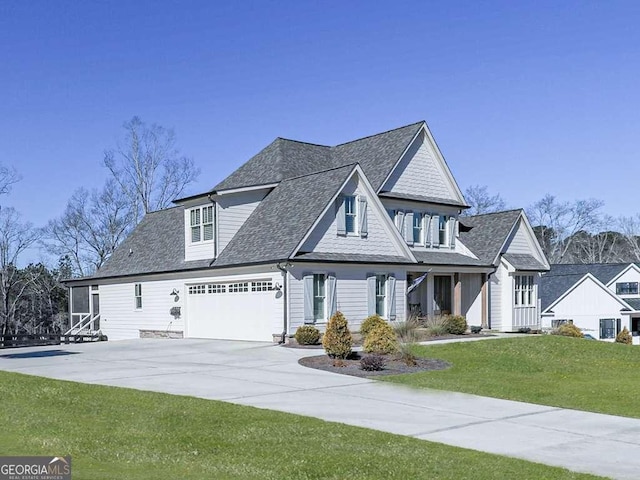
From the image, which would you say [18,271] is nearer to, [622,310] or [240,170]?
[240,170]

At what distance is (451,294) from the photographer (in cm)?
3409

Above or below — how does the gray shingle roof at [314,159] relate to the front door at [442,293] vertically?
above

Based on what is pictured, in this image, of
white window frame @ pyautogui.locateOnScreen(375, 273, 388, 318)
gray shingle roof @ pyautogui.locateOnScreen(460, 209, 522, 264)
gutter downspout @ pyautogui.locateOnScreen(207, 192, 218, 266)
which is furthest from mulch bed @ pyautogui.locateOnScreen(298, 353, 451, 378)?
gray shingle roof @ pyautogui.locateOnScreen(460, 209, 522, 264)

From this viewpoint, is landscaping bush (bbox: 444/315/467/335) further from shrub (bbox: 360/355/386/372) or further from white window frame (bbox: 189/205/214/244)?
shrub (bbox: 360/355/386/372)

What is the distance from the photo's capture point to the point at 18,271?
57.0 metres

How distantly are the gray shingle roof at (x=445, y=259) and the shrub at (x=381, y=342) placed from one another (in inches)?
383

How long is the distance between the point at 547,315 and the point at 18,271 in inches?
1698

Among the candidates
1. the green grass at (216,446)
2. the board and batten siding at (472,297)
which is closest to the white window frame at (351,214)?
the board and batten siding at (472,297)

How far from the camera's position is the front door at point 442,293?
34.1 m

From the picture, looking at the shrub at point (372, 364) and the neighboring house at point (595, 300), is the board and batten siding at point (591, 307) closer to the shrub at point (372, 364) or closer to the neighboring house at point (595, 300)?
the neighboring house at point (595, 300)

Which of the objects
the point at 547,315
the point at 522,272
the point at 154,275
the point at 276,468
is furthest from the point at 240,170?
the point at 547,315

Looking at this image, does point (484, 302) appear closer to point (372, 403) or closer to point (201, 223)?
point (201, 223)

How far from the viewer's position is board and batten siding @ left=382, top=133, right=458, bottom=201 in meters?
32.1

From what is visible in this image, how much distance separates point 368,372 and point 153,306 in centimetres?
1753
